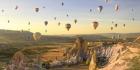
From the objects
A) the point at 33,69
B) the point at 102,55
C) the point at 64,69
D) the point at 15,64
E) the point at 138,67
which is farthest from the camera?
the point at 102,55

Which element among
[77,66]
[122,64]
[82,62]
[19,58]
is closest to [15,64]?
[19,58]

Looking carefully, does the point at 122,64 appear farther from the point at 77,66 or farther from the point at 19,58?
the point at 77,66

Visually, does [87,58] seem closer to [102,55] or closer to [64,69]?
[102,55]

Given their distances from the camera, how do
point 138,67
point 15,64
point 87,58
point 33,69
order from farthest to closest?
1. point 87,58
2. point 33,69
3. point 15,64
4. point 138,67

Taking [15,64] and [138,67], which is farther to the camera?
[15,64]

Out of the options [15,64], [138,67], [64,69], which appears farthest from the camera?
[64,69]

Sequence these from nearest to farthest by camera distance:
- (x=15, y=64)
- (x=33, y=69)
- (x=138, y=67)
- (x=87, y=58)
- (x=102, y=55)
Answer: (x=138, y=67)
(x=15, y=64)
(x=33, y=69)
(x=102, y=55)
(x=87, y=58)

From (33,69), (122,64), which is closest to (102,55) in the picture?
(33,69)

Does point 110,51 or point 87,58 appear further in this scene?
point 87,58

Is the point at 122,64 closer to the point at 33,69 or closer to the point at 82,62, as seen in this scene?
the point at 33,69
